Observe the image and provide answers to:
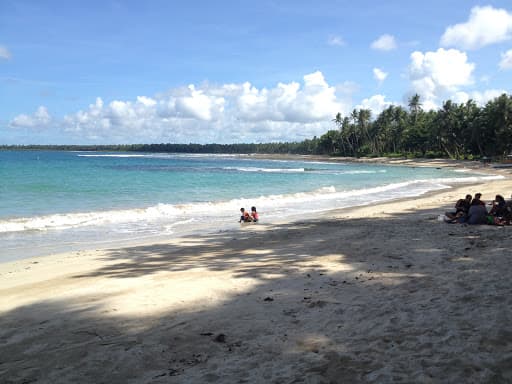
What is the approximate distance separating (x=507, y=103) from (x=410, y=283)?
66.7 m

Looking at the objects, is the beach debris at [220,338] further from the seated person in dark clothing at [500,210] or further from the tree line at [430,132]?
the tree line at [430,132]

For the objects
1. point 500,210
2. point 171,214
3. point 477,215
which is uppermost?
point 500,210

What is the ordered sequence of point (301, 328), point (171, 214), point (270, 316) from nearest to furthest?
point (301, 328) → point (270, 316) → point (171, 214)

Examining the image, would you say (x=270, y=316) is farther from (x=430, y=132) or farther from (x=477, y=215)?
(x=430, y=132)

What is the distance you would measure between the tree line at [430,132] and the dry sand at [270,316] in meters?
65.5

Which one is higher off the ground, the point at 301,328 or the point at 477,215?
the point at 477,215

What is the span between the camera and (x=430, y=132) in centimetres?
8381

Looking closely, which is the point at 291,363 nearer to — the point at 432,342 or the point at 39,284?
the point at 432,342

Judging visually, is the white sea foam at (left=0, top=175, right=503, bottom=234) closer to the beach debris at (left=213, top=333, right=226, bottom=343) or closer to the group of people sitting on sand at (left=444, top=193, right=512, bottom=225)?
the group of people sitting on sand at (left=444, top=193, right=512, bottom=225)

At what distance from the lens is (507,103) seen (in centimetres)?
6134

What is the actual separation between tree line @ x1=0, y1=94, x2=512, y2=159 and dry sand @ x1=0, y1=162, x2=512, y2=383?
6553 centimetres

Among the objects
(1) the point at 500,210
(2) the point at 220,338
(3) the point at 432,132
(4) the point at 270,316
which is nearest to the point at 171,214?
(1) the point at 500,210

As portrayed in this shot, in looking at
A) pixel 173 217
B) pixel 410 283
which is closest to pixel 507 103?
pixel 173 217

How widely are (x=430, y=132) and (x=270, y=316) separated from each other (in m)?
87.1
